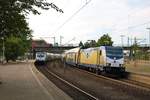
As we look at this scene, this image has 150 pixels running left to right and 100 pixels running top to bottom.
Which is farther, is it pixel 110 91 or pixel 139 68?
pixel 139 68

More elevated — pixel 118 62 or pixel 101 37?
pixel 101 37

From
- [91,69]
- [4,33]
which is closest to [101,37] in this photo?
[91,69]

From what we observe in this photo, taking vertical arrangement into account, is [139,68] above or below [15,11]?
below

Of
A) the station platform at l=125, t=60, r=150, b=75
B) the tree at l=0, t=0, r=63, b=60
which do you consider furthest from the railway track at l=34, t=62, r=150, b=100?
the station platform at l=125, t=60, r=150, b=75

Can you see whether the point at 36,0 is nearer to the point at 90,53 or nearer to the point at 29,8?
the point at 29,8

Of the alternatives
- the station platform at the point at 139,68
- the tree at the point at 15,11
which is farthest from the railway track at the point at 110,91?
the station platform at the point at 139,68

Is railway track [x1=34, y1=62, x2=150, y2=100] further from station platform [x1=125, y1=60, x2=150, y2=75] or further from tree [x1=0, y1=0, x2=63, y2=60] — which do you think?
station platform [x1=125, y1=60, x2=150, y2=75]

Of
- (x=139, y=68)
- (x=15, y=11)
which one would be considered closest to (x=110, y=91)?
(x=15, y=11)

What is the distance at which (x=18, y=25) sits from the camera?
24.5 meters

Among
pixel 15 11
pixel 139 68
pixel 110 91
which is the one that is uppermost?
pixel 15 11

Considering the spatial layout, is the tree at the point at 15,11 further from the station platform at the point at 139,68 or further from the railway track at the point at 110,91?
the station platform at the point at 139,68

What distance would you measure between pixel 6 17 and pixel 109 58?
17730mm

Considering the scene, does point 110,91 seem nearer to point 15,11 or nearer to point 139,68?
point 15,11

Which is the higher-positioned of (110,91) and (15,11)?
(15,11)
